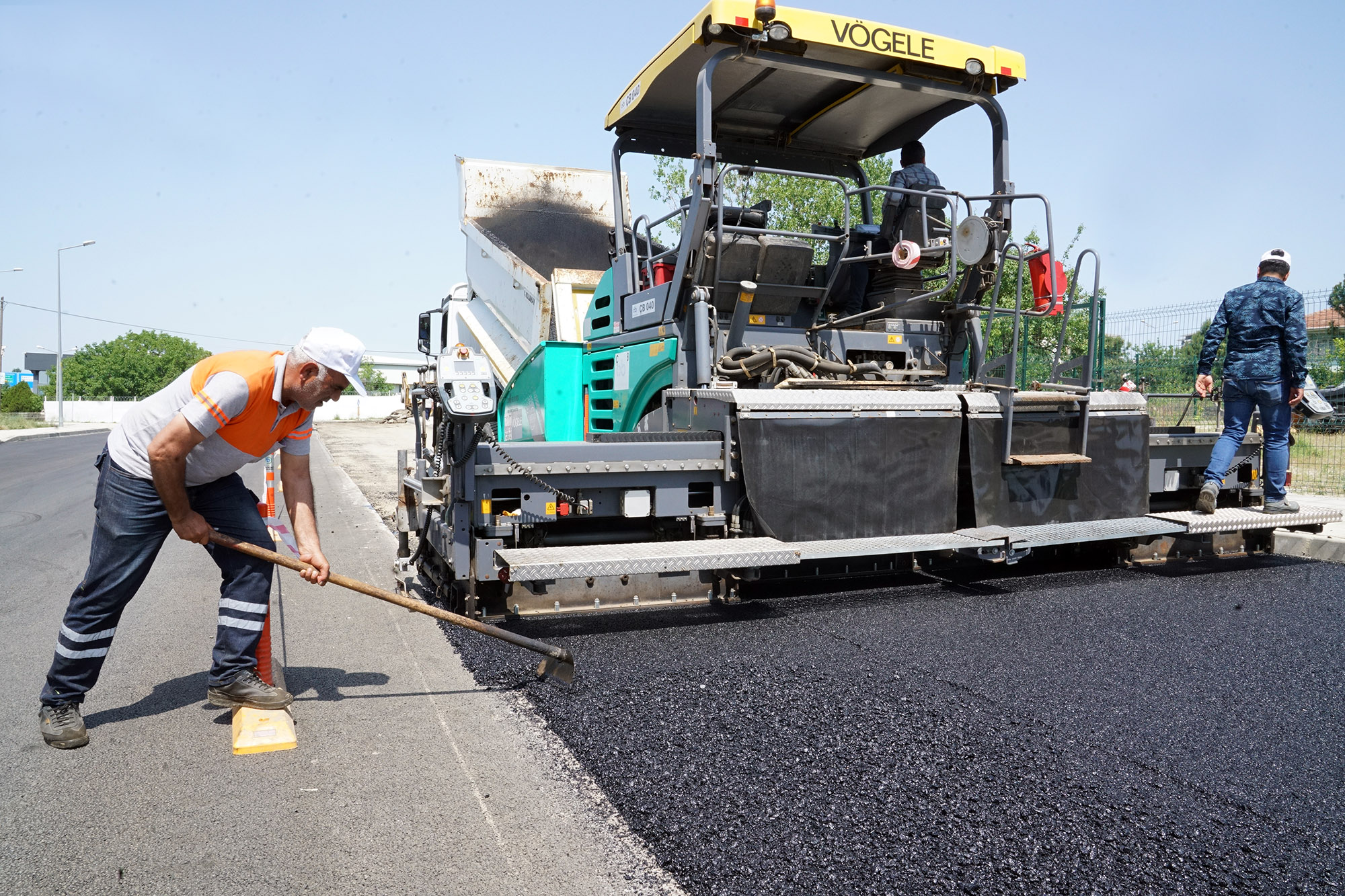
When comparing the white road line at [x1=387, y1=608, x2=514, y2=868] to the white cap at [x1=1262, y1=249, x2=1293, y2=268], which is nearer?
the white road line at [x1=387, y1=608, x2=514, y2=868]

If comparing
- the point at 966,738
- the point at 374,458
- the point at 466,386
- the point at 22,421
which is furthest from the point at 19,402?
the point at 966,738

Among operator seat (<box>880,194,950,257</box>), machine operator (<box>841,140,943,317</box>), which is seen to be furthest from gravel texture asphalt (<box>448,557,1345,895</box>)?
operator seat (<box>880,194,950,257</box>)

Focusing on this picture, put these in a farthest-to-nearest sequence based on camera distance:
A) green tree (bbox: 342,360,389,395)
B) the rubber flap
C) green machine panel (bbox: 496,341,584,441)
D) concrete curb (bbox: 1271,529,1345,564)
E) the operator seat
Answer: green tree (bbox: 342,360,389,395) < green machine panel (bbox: 496,341,584,441) < concrete curb (bbox: 1271,529,1345,564) < the operator seat < the rubber flap

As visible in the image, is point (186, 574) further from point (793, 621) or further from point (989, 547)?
point (989, 547)

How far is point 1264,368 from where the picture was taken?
5.99 metres

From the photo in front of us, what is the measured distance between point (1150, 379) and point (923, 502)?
28.9 feet

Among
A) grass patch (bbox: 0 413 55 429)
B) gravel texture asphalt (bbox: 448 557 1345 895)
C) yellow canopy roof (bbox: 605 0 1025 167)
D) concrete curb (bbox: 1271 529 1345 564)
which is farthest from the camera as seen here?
grass patch (bbox: 0 413 55 429)

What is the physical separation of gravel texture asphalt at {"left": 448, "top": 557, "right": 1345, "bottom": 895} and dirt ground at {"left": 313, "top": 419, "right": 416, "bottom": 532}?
4.42 m

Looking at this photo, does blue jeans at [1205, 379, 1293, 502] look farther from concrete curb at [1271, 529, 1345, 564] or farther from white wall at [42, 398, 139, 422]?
white wall at [42, 398, 139, 422]

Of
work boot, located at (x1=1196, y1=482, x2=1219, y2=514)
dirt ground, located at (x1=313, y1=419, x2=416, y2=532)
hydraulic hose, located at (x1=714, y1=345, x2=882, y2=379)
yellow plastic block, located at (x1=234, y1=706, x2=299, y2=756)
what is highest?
hydraulic hose, located at (x1=714, y1=345, x2=882, y2=379)

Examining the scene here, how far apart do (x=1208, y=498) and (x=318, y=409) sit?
5541 cm

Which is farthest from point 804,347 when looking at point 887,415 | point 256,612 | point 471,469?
point 256,612

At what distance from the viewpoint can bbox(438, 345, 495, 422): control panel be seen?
4.06m

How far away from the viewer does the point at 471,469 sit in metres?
4.22
